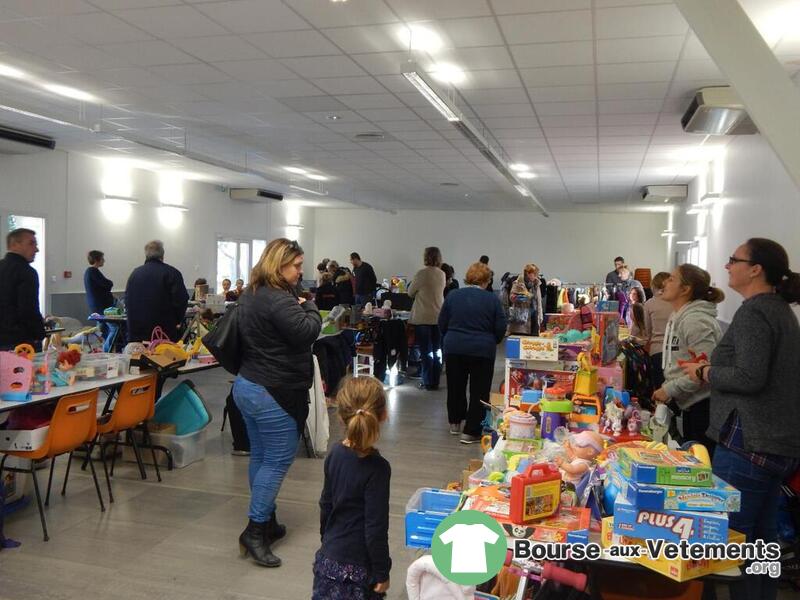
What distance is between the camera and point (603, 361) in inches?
158

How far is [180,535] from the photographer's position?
12.2 feet

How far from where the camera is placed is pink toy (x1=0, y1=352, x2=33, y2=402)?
12.1ft

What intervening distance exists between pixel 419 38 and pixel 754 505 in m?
3.76

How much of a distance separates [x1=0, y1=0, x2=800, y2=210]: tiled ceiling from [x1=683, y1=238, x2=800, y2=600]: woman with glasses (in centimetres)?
232

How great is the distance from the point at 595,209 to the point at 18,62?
13358 millimetres

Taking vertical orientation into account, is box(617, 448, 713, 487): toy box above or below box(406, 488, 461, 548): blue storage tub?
above

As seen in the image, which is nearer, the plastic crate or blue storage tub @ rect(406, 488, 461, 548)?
blue storage tub @ rect(406, 488, 461, 548)

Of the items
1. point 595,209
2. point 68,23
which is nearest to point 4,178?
point 68,23

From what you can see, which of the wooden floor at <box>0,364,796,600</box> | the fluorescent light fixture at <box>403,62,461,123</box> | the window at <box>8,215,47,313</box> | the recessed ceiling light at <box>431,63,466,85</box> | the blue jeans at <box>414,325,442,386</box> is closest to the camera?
the wooden floor at <box>0,364,796,600</box>

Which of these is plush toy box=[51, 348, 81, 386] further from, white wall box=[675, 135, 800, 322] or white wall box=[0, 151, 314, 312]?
white wall box=[0, 151, 314, 312]

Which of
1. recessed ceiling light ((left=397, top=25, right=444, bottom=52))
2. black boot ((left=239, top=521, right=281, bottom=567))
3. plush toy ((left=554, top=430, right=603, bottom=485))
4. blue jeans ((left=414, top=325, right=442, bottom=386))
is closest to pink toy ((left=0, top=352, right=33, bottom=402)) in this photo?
black boot ((left=239, top=521, right=281, bottom=567))

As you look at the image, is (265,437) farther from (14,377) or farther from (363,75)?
(363,75)

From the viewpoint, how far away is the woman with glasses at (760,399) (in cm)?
226

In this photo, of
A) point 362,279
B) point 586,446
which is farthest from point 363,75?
point 362,279
